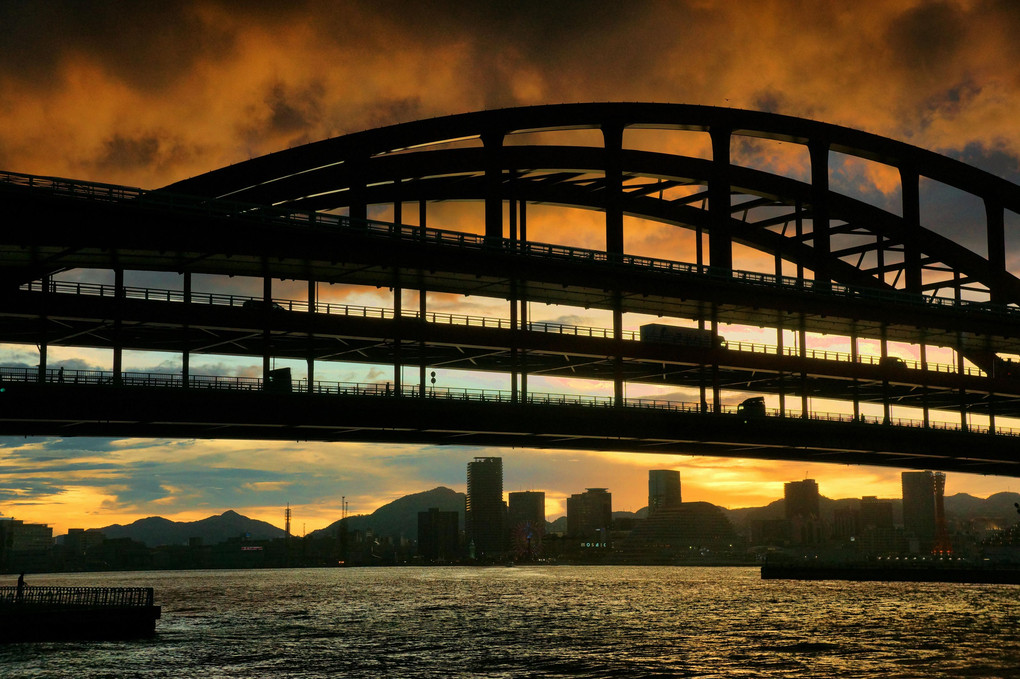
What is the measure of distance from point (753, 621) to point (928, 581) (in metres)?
90.4

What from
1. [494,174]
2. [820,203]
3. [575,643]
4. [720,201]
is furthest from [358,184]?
[820,203]

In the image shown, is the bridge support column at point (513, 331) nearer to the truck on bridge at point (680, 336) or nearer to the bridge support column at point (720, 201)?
the truck on bridge at point (680, 336)

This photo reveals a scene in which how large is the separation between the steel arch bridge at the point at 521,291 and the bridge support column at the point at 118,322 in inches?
5.6

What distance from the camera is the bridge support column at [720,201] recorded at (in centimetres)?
9256

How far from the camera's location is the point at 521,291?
75.9 meters

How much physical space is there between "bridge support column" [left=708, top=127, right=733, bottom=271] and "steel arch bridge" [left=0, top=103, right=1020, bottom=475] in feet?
0.67

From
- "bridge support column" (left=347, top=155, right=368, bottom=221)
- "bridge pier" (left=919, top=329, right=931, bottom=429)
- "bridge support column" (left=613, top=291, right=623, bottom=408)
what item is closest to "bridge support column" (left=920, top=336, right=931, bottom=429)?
"bridge pier" (left=919, top=329, right=931, bottom=429)

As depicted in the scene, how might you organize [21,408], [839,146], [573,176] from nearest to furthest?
[21,408]
[573,176]
[839,146]

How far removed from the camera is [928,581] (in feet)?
514

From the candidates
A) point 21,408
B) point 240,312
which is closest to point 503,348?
point 240,312

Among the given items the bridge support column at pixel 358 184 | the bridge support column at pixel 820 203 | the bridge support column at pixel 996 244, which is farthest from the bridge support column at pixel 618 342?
the bridge support column at pixel 996 244

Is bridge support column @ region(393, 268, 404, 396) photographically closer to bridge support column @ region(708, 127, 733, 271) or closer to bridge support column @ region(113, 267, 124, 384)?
bridge support column @ region(113, 267, 124, 384)

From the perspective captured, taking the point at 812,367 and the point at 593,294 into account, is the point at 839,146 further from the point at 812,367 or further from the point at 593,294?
the point at 593,294

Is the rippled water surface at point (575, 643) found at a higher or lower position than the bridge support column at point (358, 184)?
lower
